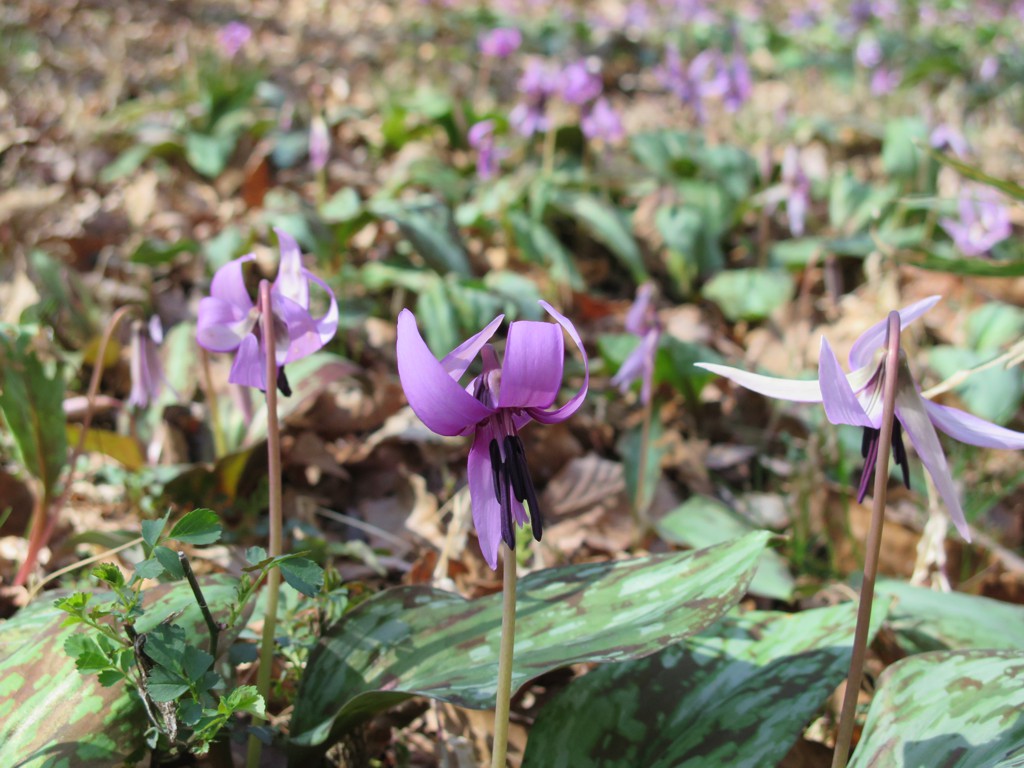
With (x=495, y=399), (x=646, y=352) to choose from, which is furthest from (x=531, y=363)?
(x=646, y=352)

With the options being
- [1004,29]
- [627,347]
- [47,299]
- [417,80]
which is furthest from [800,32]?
[47,299]

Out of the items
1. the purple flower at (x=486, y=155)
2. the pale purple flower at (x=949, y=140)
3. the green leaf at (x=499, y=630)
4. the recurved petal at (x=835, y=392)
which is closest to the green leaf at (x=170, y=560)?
the green leaf at (x=499, y=630)

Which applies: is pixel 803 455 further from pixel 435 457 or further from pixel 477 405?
pixel 477 405

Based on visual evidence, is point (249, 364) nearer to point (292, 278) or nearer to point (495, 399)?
point (292, 278)

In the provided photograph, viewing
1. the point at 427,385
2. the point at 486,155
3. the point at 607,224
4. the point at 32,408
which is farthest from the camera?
the point at 486,155

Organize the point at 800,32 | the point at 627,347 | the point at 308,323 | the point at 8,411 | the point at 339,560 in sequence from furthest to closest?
the point at 800,32, the point at 627,347, the point at 339,560, the point at 8,411, the point at 308,323

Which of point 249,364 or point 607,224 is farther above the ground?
point 249,364

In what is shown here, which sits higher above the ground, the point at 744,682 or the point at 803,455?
the point at 744,682
